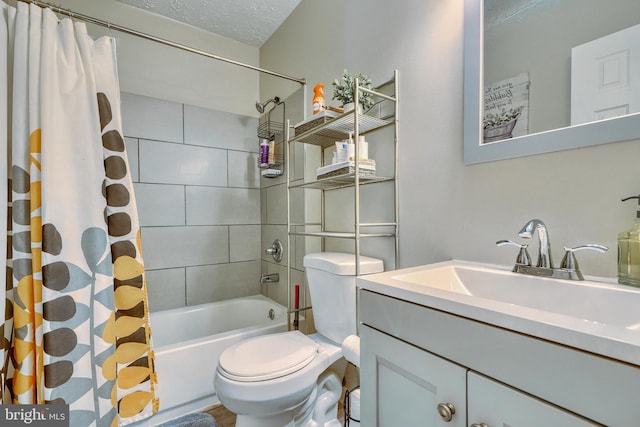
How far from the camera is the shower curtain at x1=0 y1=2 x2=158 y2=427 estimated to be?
1.02 metres

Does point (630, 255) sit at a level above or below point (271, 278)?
above

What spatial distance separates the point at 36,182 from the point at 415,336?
1.39 m

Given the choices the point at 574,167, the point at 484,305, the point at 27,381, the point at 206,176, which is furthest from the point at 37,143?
the point at 574,167

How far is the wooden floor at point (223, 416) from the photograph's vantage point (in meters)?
1.40

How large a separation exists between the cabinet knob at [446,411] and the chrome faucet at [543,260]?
1.45 ft

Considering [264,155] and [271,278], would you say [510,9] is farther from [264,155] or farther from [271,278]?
[271,278]

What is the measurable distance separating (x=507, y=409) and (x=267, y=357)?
882 millimetres

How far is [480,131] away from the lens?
0.95 metres

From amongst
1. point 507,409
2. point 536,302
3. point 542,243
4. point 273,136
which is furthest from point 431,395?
point 273,136

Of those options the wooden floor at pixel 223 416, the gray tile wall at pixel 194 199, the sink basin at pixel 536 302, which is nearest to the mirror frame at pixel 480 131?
the sink basin at pixel 536 302

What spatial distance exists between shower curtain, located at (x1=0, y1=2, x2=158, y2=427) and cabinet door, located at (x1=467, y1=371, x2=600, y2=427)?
4.16ft

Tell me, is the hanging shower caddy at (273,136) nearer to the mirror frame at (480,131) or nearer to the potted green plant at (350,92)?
the potted green plant at (350,92)

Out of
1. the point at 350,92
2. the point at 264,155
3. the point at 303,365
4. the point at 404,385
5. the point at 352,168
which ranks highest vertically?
the point at 350,92

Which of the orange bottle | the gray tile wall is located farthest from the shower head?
Result: the orange bottle
